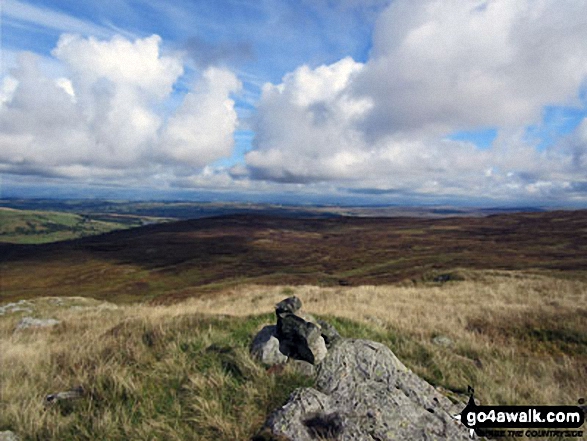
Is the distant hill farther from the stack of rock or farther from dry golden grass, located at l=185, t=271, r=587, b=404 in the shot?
the stack of rock

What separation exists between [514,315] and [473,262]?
148ft

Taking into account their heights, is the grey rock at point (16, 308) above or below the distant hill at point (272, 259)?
above

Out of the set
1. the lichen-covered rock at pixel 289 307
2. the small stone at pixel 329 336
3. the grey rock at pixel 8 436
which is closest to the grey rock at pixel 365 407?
the small stone at pixel 329 336

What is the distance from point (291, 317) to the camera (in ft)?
26.6

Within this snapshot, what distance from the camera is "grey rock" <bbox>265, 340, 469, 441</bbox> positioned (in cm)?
498

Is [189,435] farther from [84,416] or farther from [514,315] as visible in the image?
[514,315]

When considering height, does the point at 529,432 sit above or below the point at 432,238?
above

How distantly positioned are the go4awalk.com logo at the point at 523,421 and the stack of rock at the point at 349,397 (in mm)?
Result: 290

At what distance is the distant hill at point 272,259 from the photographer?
53.8 metres

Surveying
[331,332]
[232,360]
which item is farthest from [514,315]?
[232,360]

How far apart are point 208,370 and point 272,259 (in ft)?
246

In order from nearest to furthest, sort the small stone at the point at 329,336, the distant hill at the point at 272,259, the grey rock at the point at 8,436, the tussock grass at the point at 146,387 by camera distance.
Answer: the grey rock at the point at 8,436
the tussock grass at the point at 146,387
the small stone at the point at 329,336
the distant hill at the point at 272,259

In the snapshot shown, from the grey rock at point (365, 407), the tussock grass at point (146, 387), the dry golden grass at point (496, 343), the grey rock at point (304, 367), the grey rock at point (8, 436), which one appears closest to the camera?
the grey rock at point (8, 436)

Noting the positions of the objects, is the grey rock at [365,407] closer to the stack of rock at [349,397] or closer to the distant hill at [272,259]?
the stack of rock at [349,397]
